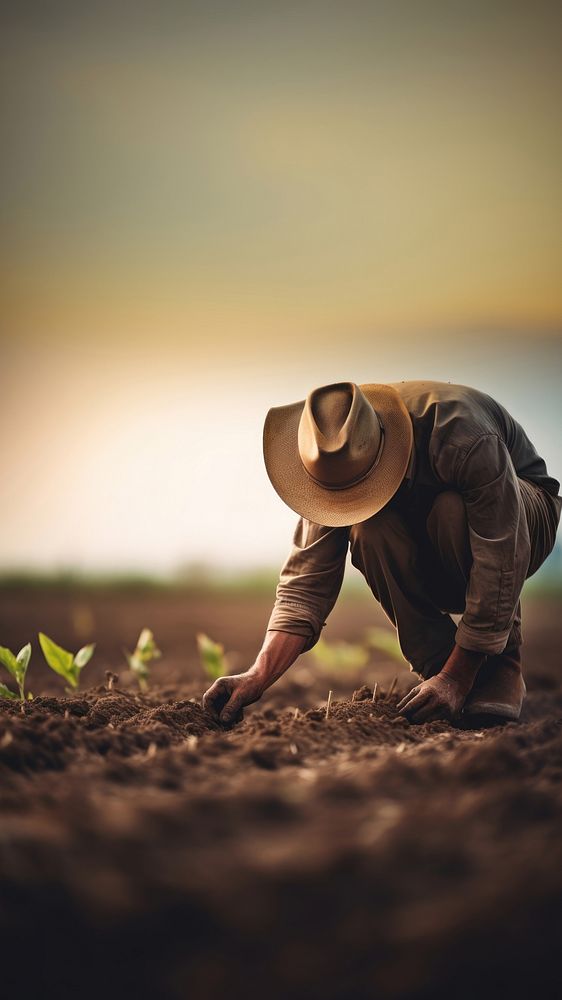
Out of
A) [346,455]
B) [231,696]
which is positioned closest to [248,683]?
[231,696]

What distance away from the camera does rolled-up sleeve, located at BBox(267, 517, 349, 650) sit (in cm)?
291

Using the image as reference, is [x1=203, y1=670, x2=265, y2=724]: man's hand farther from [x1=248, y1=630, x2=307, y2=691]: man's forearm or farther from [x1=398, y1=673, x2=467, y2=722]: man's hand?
[x1=398, y1=673, x2=467, y2=722]: man's hand

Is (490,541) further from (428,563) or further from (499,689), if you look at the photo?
(499,689)

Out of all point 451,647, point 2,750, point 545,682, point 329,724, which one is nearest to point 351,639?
point 545,682

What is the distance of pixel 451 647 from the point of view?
10.4ft

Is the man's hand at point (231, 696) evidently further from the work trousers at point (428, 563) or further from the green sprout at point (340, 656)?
the green sprout at point (340, 656)

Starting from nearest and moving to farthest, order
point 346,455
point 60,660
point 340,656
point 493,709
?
1. point 346,455
2. point 493,709
3. point 60,660
4. point 340,656

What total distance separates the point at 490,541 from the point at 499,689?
66 cm

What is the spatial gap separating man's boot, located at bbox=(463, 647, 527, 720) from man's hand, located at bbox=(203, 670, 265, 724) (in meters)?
0.82

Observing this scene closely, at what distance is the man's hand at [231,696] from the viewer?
8.80 ft

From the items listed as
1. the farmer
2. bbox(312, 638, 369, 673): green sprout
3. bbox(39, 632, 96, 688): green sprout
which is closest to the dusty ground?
the farmer

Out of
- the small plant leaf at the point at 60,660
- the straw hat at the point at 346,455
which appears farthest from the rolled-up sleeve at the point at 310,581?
the small plant leaf at the point at 60,660

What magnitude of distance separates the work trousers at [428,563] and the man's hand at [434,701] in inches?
15.2

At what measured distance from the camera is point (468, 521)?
2820 millimetres
